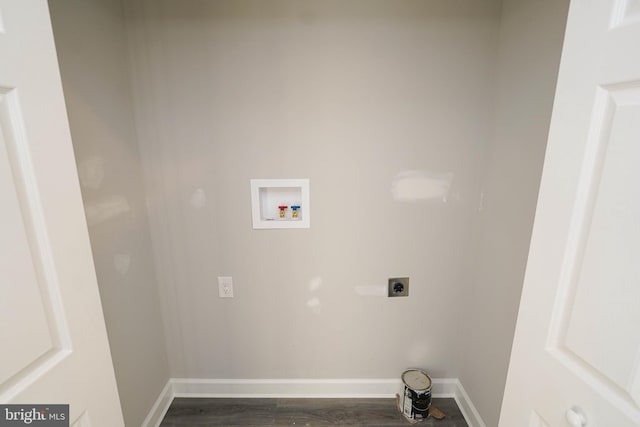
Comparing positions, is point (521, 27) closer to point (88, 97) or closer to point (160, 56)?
point (160, 56)

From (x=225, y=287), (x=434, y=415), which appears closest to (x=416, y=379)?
(x=434, y=415)

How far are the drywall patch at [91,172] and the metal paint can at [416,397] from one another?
1849 millimetres

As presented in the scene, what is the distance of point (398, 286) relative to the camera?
159cm

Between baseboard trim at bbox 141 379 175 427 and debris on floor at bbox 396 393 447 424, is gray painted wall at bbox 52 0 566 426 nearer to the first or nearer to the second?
baseboard trim at bbox 141 379 175 427

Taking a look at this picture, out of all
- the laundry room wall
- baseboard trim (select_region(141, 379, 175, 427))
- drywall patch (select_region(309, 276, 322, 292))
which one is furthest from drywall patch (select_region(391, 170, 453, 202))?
baseboard trim (select_region(141, 379, 175, 427))

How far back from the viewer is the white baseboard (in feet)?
5.70

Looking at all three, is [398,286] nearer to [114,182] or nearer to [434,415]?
[434,415]

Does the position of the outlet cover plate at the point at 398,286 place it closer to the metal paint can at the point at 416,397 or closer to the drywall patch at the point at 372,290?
the drywall patch at the point at 372,290

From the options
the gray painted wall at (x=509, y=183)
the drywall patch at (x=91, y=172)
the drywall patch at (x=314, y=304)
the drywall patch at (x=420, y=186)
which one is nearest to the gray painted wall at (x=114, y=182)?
the drywall patch at (x=91, y=172)

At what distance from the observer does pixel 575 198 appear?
0.60 meters

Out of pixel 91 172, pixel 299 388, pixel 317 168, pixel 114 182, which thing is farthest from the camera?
pixel 299 388

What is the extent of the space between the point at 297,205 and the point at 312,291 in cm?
51

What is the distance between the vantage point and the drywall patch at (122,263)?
1263 mm

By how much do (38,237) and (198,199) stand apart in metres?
0.91
